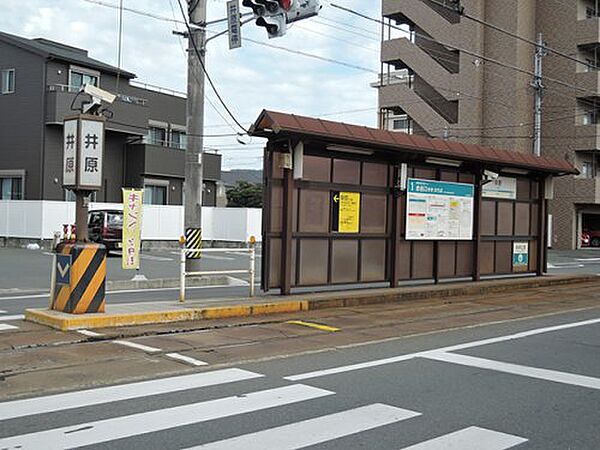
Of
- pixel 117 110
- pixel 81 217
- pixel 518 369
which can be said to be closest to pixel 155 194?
pixel 117 110

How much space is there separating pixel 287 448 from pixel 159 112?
3615 centimetres

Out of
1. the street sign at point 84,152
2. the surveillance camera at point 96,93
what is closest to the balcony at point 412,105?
the surveillance camera at point 96,93

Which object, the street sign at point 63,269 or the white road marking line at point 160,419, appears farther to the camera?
the street sign at point 63,269

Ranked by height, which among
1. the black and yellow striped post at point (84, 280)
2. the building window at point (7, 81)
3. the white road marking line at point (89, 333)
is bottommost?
the white road marking line at point (89, 333)

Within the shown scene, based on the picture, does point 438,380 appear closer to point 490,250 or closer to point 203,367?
point 203,367

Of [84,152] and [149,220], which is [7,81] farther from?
[84,152]

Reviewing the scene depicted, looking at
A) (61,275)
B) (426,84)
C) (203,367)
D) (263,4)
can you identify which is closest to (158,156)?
(426,84)

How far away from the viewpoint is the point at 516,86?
4503cm

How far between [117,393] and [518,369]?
15.3ft

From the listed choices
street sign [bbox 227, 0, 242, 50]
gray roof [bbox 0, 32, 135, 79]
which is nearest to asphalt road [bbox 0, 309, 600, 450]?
street sign [bbox 227, 0, 242, 50]

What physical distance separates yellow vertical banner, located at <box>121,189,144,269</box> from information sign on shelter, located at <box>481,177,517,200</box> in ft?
29.6

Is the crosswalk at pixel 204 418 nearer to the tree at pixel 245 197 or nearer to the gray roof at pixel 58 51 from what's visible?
the gray roof at pixel 58 51

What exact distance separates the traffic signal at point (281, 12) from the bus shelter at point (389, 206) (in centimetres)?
209

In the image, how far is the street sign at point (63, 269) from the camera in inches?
405
